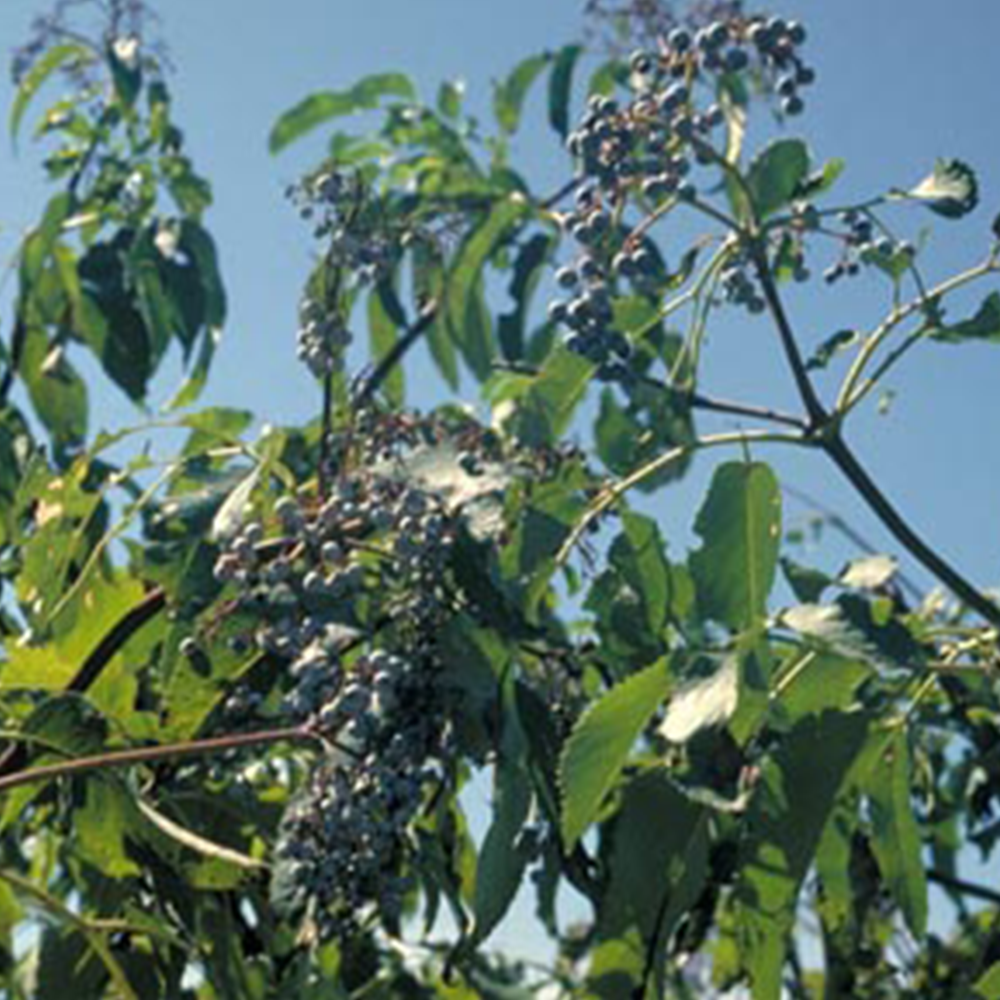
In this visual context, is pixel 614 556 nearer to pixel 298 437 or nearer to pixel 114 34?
pixel 298 437

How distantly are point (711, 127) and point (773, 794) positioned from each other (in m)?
0.47

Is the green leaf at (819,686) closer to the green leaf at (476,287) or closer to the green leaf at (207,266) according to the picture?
the green leaf at (476,287)

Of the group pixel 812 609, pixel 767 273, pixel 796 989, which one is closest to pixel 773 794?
pixel 812 609

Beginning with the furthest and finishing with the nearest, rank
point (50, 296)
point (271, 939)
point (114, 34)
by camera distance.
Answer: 1. point (114, 34)
2. point (50, 296)
3. point (271, 939)

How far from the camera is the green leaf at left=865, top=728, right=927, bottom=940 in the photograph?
1.44 metres

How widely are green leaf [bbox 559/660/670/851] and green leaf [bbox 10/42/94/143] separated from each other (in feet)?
5.37

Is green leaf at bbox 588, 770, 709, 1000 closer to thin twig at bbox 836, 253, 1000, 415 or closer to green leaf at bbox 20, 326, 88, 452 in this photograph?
thin twig at bbox 836, 253, 1000, 415

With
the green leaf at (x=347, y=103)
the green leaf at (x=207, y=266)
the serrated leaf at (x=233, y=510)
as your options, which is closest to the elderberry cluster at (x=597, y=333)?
the serrated leaf at (x=233, y=510)

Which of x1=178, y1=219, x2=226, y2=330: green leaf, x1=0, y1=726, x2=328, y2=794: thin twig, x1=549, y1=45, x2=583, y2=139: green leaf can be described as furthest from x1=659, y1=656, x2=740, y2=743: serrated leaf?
x1=178, y1=219, x2=226, y2=330: green leaf

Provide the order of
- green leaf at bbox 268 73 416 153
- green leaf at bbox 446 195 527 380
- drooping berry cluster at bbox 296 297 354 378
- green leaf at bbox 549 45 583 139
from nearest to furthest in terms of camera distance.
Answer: drooping berry cluster at bbox 296 297 354 378
green leaf at bbox 446 195 527 380
green leaf at bbox 549 45 583 139
green leaf at bbox 268 73 416 153

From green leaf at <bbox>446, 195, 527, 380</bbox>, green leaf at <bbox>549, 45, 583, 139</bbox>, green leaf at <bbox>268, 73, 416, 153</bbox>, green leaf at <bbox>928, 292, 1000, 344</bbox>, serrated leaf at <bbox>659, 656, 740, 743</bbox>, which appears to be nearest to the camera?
serrated leaf at <bbox>659, 656, 740, 743</bbox>

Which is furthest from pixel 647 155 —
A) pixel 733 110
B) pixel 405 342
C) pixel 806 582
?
Result: pixel 405 342

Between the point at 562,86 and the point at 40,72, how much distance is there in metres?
0.91

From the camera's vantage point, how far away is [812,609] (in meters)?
1.33
